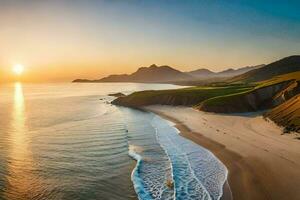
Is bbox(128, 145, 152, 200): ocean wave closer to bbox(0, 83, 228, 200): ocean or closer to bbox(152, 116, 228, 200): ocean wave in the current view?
bbox(0, 83, 228, 200): ocean

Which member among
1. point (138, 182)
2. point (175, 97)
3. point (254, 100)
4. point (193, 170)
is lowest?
point (193, 170)

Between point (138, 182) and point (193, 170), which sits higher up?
point (138, 182)

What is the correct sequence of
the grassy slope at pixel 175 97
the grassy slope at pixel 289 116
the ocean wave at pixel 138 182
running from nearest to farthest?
the ocean wave at pixel 138 182 < the grassy slope at pixel 289 116 < the grassy slope at pixel 175 97

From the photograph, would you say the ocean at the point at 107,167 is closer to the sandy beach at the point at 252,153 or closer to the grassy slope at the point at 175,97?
the sandy beach at the point at 252,153

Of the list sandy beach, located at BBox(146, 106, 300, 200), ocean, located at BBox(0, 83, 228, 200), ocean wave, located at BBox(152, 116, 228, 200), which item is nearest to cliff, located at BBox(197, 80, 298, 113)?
sandy beach, located at BBox(146, 106, 300, 200)

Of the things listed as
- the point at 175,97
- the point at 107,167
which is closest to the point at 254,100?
the point at 175,97

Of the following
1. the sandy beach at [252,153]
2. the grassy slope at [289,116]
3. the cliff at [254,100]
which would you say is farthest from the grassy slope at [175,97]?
the grassy slope at [289,116]

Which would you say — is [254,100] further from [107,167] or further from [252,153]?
[107,167]

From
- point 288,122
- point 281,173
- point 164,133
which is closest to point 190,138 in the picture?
point 164,133
